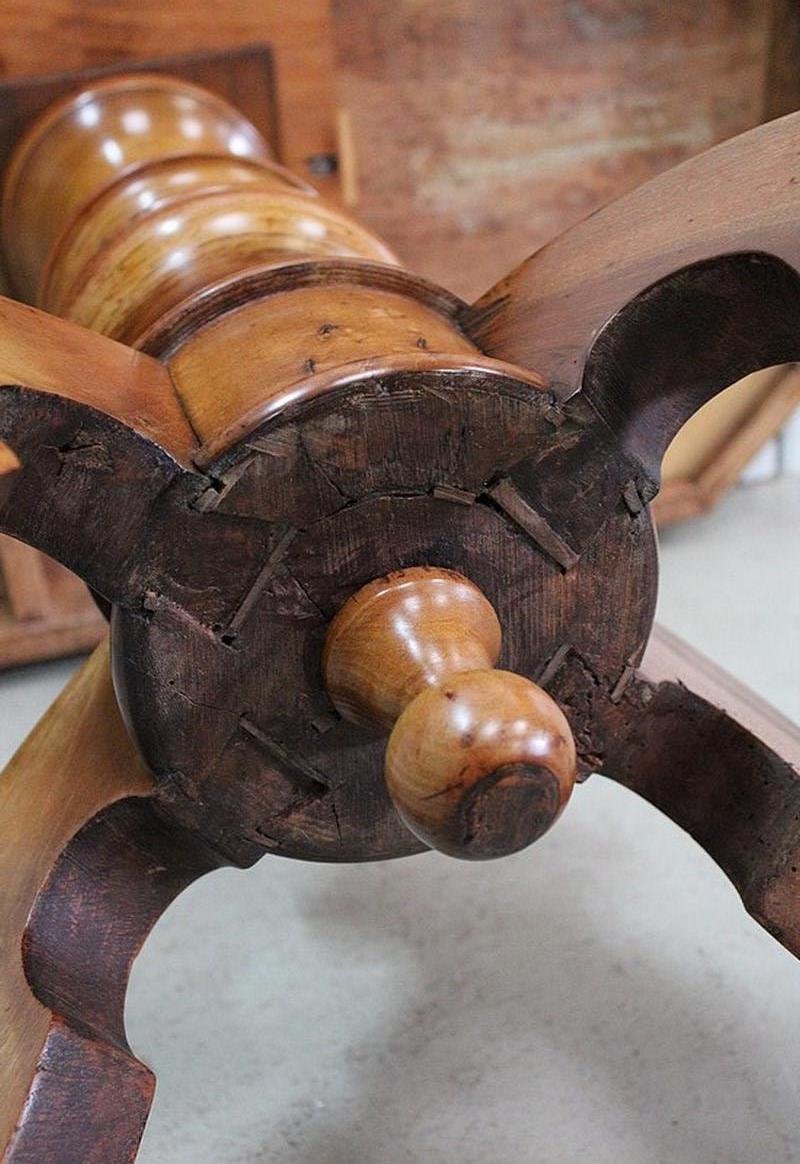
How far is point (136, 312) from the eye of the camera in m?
1.04

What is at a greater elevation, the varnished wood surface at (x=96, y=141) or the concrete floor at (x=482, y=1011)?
the varnished wood surface at (x=96, y=141)

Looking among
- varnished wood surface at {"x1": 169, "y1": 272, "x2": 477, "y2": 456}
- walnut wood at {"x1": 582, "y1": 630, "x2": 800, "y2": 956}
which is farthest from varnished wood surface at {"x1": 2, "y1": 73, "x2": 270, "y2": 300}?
walnut wood at {"x1": 582, "y1": 630, "x2": 800, "y2": 956}

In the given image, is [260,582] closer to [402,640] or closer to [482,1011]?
[402,640]

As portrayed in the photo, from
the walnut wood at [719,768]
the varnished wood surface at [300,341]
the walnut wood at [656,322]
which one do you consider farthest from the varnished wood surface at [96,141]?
the walnut wood at [719,768]

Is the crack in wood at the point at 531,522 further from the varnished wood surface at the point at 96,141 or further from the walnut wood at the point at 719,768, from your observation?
the varnished wood surface at the point at 96,141

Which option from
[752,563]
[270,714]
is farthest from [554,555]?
[752,563]

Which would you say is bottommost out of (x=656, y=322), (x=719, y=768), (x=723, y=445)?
(x=723, y=445)

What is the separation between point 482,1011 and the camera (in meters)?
1.07

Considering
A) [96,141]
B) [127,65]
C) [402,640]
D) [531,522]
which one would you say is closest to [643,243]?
[531,522]

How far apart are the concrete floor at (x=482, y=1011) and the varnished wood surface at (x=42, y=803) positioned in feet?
0.75

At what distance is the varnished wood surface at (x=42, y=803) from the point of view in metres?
0.76

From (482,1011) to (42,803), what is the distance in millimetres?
387

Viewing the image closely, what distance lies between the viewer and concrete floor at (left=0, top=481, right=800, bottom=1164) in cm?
96

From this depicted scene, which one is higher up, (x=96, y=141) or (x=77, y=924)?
(x=96, y=141)
